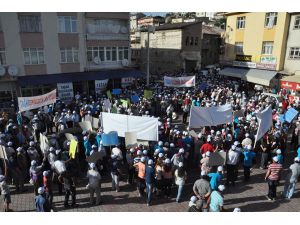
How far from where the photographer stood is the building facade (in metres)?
38.2

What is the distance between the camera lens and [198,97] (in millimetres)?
20141

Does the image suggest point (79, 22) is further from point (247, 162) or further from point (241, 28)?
point (247, 162)

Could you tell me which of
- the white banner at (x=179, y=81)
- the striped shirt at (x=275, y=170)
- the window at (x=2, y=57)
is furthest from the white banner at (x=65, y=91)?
the striped shirt at (x=275, y=170)

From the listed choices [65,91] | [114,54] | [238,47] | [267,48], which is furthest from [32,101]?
[238,47]

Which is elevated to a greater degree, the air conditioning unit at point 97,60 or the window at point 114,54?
the window at point 114,54

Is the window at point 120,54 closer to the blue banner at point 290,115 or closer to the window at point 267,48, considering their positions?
the window at point 267,48

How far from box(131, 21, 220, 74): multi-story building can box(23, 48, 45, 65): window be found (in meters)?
20.7

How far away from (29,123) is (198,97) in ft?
38.3

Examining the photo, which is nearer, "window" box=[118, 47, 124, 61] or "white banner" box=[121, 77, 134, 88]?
"white banner" box=[121, 77, 134, 88]

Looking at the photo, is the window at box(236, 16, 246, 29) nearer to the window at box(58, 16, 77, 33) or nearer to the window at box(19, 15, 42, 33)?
the window at box(58, 16, 77, 33)

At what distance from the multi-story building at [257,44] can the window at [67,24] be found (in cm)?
1777

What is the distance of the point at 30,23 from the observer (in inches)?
877

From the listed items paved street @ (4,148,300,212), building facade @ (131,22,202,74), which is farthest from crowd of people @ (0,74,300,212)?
building facade @ (131,22,202,74)

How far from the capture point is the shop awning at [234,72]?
2942cm
